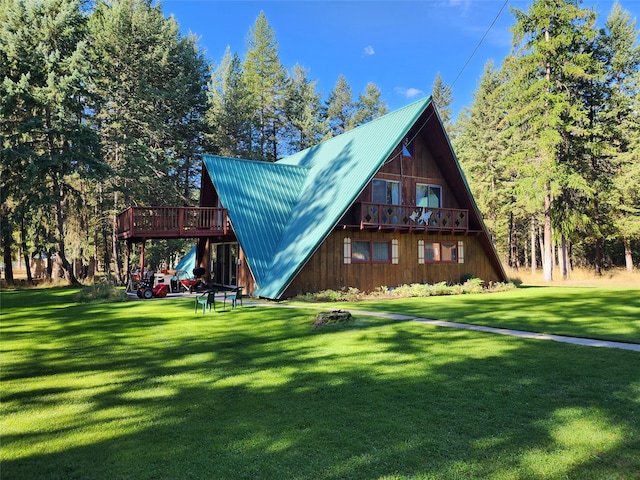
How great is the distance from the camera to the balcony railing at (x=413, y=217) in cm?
1858

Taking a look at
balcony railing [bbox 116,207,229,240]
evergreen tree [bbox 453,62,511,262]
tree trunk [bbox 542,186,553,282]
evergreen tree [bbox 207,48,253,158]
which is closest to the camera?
balcony railing [bbox 116,207,229,240]

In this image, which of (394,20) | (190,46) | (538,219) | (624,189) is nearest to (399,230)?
(394,20)

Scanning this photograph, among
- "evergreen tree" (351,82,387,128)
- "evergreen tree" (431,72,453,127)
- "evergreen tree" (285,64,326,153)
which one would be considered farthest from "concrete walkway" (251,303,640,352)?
"evergreen tree" (431,72,453,127)

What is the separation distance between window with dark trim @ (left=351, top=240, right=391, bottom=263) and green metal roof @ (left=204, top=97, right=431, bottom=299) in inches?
93.4

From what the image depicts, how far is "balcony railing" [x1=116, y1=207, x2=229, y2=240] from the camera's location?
17.8 m

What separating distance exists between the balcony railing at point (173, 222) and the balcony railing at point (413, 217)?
246 inches

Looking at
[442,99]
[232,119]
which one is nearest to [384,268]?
[232,119]

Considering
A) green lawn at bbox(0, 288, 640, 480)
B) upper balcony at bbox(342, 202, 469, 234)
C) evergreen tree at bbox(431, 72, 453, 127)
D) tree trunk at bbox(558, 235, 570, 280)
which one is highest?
evergreen tree at bbox(431, 72, 453, 127)

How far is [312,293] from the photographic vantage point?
17016 millimetres

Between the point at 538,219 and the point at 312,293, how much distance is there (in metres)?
28.5

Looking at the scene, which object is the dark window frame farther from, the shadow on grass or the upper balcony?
the shadow on grass

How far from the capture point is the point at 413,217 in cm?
1978

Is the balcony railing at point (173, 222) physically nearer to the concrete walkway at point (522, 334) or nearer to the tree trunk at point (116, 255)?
the concrete walkway at point (522, 334)

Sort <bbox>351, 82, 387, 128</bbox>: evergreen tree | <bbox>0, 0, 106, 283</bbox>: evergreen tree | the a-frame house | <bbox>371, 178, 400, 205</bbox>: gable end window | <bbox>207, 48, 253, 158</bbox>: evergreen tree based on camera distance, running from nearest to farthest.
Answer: the a-frame house, <bbox>371, 178, 400, 205</bbox>: gable end window, <bbox>0, 0, 106, 283</bbox>: evergreen tree, <bbox>207, 48, 253, 158</bbox>: evergreen tree, <bbox>351, 82, 387, 128</bbox>: evergreen tree
